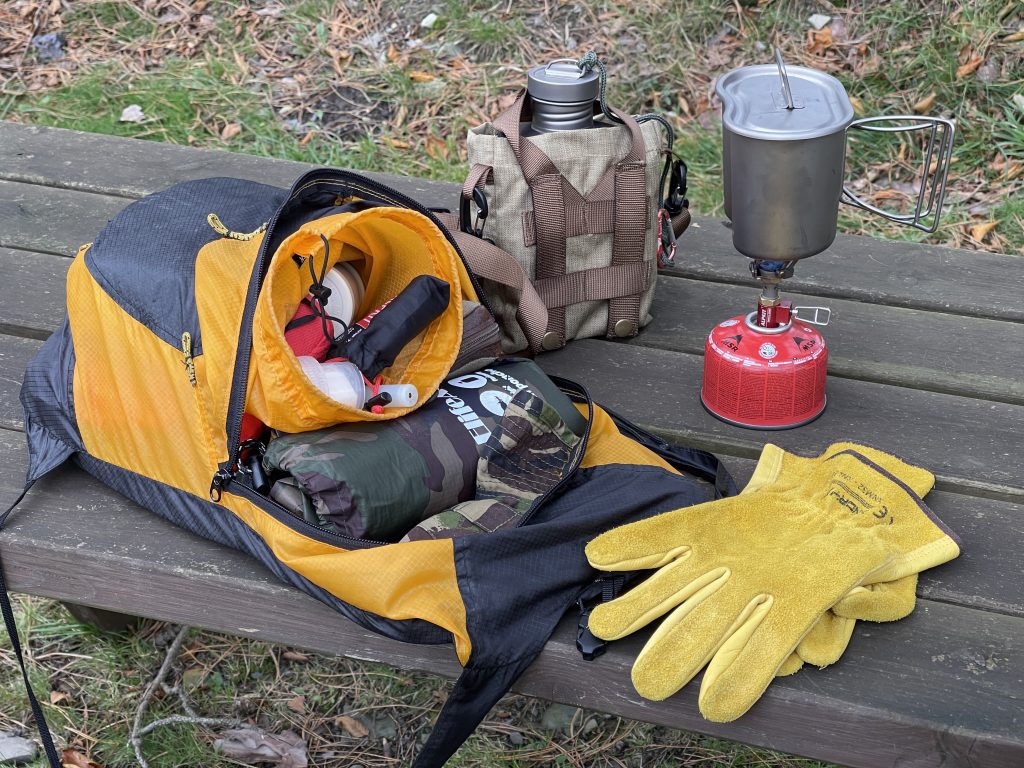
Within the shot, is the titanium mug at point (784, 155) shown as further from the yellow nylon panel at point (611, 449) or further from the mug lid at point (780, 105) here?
the yellow nylon panel at point (611, 449)

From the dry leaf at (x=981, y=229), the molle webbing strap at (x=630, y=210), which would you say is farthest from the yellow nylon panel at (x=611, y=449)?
the dry leaf at (x=981, y=229)

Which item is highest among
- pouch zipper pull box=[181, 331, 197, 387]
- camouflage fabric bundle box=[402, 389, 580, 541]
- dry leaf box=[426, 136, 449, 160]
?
pouch zipper pull box=[181, 331, 197, 387]

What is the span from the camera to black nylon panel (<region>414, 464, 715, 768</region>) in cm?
129

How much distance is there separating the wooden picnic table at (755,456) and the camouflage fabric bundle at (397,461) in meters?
0.14

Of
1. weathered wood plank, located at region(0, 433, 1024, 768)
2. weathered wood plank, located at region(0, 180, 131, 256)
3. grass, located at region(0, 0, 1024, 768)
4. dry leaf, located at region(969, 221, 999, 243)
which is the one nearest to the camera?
weathered wood plank, located at region(0, 433, 1024, 768)

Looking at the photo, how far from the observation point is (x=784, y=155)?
1434mm

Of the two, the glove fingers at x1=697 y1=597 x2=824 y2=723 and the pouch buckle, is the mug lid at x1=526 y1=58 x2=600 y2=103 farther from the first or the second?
the glove fingers at x1=697 y1=597 x2=824 y2=723

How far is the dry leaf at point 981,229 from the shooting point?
2916 mm

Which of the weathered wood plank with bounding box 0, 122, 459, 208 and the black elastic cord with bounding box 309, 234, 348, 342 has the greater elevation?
the black elastic cord with bounding box 309, 234, 348, 342

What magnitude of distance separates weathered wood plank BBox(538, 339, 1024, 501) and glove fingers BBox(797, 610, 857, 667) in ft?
1.16

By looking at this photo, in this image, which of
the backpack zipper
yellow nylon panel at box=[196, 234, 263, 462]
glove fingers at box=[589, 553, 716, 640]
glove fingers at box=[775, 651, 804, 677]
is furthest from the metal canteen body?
glove fingers at box=[775, 651, 804, 677]

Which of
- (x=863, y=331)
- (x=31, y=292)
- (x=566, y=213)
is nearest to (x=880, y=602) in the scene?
(x=863, y=331)

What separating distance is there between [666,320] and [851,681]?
32.3 inches

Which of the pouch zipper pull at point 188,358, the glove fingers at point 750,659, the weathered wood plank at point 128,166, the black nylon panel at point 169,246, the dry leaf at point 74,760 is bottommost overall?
the dry leaf at point 74,760
